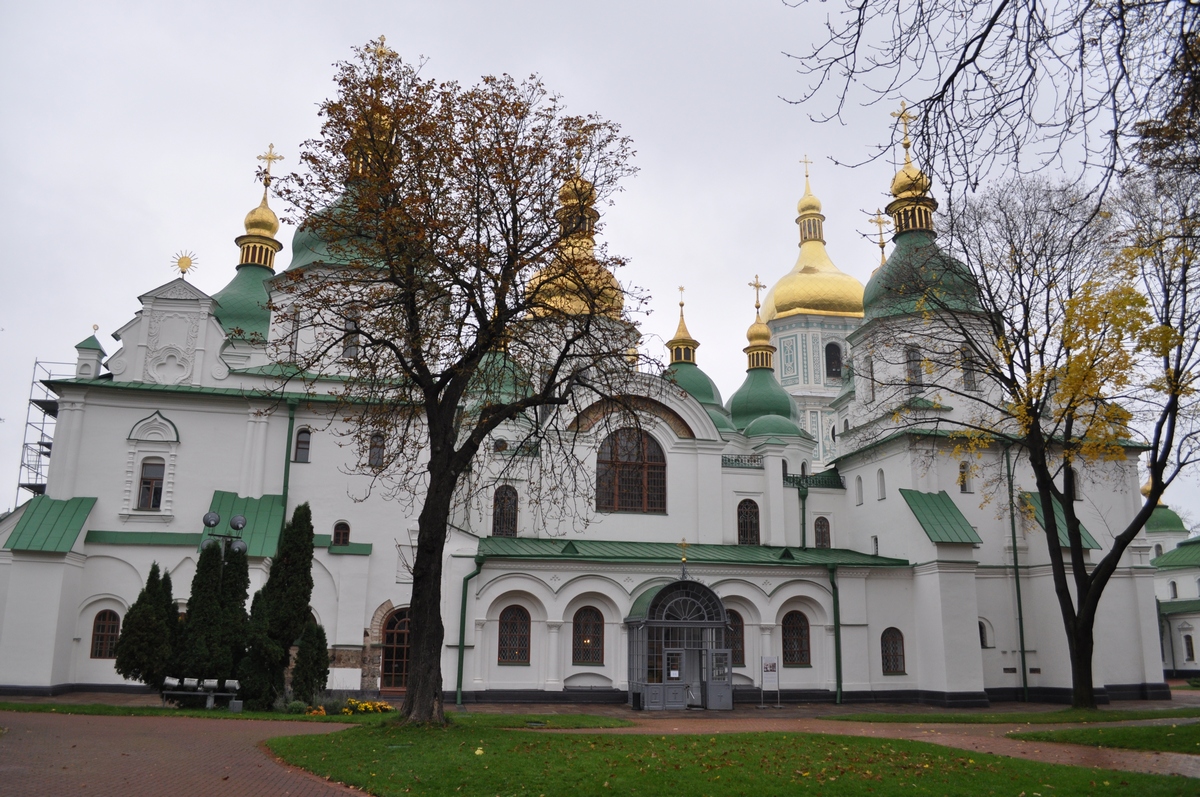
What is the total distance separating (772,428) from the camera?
107ft

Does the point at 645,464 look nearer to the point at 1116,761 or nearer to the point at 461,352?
the point at 461,352

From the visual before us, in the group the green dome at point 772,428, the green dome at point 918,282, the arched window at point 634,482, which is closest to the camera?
the green dome at point 918,282

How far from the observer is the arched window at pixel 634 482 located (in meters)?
30.0

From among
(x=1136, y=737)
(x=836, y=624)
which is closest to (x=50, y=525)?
(x=836, y=624)

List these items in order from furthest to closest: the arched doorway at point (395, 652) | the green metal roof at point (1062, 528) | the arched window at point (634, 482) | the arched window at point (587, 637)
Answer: the arched window at point (634, 482), the green metal roof at point (1062, 528), the arched window at point (587, 637), the arched doorway at point (395, 652)

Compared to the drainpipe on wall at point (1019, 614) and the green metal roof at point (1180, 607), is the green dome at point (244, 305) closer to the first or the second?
the drainpipe on wall at point (1019, 614)

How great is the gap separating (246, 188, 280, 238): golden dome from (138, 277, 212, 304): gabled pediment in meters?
6.54

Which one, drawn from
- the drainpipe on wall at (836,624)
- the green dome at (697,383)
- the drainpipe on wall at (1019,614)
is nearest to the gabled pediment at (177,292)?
the green dome at (697,383)

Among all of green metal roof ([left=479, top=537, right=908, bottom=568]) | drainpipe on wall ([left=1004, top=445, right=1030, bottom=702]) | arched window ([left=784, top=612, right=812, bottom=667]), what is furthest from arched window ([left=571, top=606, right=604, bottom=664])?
drainpipe on wall ([left=1004, top=445, right=1030, bottom=702])

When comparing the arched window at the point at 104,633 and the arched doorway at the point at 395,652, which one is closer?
the arched window at the point at 104,633

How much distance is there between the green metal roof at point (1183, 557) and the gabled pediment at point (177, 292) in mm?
49553

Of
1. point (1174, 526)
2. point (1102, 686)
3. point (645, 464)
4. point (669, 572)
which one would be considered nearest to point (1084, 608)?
point (1102, 686)

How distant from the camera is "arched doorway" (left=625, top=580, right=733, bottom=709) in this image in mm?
24984

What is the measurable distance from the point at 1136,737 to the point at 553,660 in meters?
14.7
